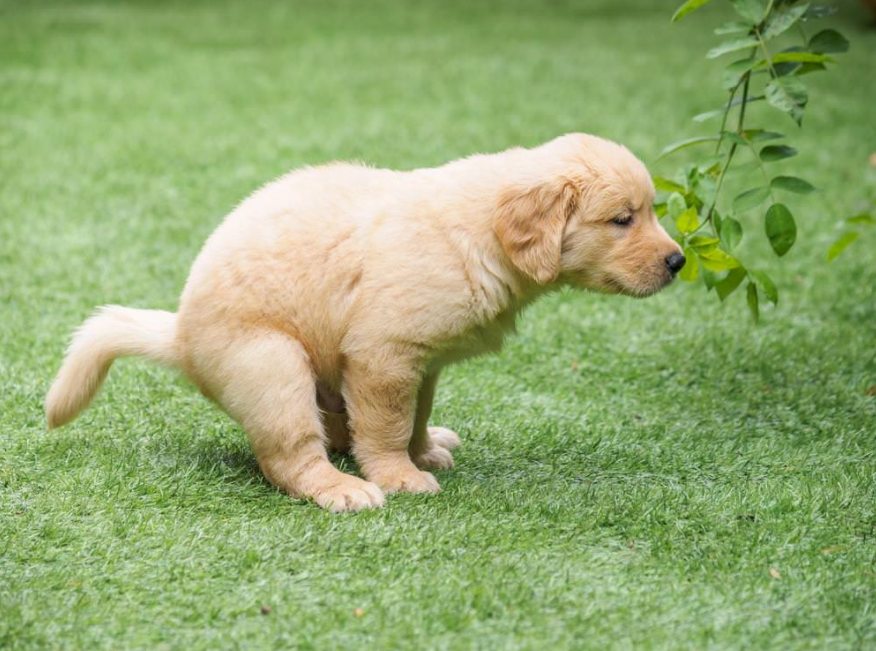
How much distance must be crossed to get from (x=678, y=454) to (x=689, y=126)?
5.50 m

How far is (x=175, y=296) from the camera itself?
557 centimetres

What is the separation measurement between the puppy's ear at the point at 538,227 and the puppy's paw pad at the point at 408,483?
72 centimetres

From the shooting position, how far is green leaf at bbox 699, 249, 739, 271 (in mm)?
3895

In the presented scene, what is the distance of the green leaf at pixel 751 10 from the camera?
383 centimetres

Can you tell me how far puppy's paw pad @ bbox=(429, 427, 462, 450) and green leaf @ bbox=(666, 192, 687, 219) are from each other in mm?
1097

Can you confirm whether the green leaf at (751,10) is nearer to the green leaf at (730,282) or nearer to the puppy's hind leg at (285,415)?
the green leaf at (730,282)

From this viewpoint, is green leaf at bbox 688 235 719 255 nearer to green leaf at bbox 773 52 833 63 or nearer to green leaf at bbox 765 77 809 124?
green leaf at bbox 765 77 809 124

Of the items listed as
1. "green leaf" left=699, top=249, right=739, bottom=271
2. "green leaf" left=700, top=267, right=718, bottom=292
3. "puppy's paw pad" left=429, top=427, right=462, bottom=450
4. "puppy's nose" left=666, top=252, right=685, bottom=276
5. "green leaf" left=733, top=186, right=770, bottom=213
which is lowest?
"puppy's paw pad" left=429, top=427, right=462, bottom=450

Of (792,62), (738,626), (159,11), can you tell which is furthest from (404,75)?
(738,626)

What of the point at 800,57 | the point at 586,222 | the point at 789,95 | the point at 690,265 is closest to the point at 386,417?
the point at 586,222

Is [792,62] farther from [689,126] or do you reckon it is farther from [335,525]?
[689,126]

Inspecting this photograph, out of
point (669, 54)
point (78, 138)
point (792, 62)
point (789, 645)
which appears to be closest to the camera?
point (789, 645)

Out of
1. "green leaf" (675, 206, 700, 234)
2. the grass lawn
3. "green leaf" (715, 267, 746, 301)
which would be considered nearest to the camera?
the grass lawn

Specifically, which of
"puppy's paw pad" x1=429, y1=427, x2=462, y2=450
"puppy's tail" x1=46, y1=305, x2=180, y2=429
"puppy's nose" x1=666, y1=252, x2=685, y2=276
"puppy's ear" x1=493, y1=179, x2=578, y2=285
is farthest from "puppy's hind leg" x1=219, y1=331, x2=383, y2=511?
"puppy's nose" x1=666, y1=252, x2=685, y2=276
